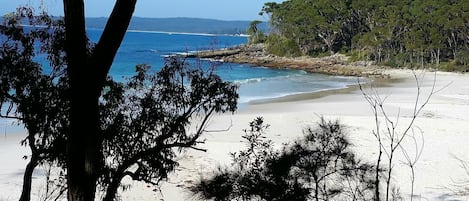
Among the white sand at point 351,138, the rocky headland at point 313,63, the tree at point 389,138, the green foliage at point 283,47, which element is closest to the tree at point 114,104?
the white sand at point 351,138

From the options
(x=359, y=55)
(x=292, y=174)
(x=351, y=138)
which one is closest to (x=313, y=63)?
(x=359, y=55)

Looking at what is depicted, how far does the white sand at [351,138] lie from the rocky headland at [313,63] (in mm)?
15353

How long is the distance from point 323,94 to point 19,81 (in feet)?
71.8

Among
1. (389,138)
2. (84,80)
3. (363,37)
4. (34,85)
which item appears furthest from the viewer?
(363,37)

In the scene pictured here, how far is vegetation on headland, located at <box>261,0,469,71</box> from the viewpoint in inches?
1598

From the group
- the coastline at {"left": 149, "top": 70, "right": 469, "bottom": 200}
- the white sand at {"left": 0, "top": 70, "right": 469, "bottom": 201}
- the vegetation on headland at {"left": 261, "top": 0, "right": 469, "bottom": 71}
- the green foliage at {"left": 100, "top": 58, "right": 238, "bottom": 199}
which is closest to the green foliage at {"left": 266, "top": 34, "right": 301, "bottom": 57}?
the vegetation on headland at {"left": 261, "top": 0, "right": 469, "bottom": 71}

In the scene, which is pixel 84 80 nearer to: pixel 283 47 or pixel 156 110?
pixel 156 110

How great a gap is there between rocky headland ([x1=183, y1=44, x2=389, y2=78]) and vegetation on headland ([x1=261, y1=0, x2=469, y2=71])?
4.94 feet

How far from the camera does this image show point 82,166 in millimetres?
2703

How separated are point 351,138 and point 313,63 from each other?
3698 cm

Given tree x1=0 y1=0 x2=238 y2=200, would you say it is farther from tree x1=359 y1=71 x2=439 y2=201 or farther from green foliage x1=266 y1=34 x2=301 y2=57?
green foliage x1=266 y1=34 x2=301 y2=57

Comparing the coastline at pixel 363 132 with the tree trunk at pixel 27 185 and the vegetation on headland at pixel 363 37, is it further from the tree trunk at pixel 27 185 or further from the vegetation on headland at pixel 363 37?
the vegetation on headland at pixel 363 37

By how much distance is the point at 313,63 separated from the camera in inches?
1898

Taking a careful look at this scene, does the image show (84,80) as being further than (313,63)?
No
